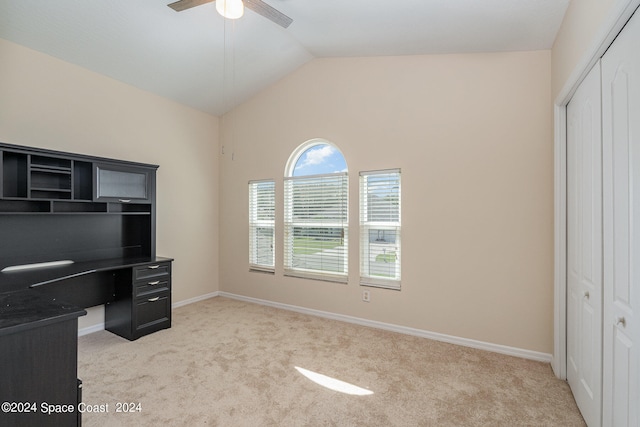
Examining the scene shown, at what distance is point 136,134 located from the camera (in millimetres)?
3820

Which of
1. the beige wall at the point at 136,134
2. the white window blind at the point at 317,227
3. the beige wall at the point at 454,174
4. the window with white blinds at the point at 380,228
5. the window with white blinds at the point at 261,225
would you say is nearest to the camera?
the beige wall at the point at 454,174

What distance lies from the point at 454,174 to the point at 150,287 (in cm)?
346

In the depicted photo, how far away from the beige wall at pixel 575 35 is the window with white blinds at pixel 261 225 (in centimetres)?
331

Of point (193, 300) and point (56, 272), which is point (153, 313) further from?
point (193, 300)

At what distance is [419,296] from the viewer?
129 inches

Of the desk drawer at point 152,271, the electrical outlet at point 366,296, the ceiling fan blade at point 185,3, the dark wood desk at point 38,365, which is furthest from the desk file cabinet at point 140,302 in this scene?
the ceiling fan blade at point 185,3

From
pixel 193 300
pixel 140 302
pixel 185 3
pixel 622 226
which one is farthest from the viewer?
pixel 193 300

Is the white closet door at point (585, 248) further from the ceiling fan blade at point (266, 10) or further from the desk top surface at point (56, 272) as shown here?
the desk top surface at point (56, 272)

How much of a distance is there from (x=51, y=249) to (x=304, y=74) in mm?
3473

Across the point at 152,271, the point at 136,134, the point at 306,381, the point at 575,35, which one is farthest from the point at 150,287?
the point at 575,35

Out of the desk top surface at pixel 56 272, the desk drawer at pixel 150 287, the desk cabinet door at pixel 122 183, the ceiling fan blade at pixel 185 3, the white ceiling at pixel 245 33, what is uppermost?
the white ceiling at pixel 245 33

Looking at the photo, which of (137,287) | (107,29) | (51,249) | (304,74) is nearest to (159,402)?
(137,287)

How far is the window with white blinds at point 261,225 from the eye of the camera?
4.42m

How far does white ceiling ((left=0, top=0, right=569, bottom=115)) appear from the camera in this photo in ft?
8.03
